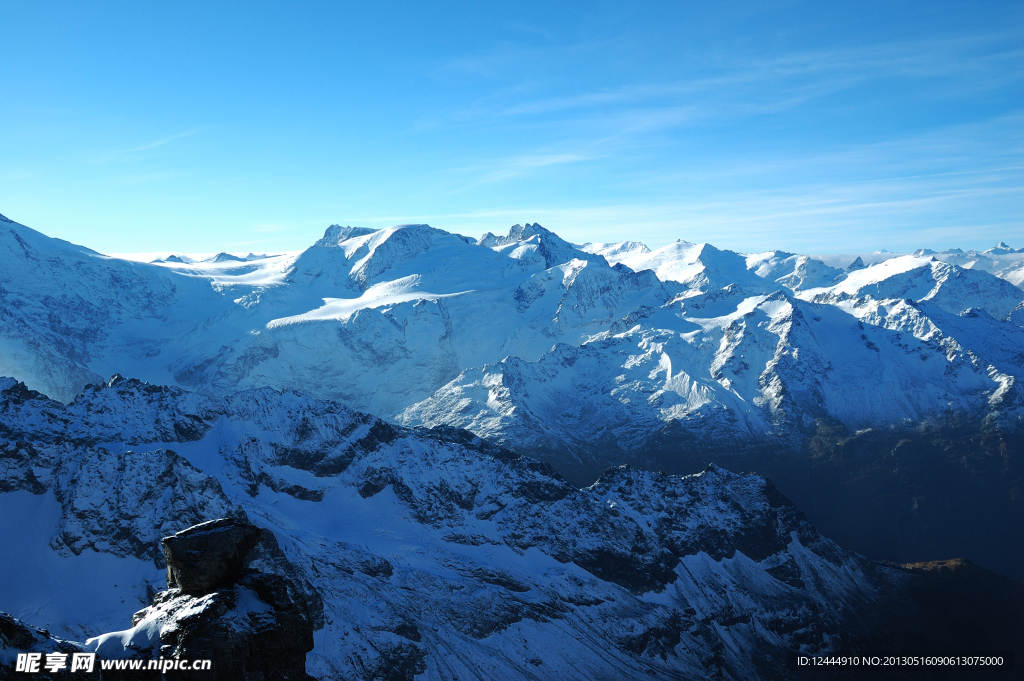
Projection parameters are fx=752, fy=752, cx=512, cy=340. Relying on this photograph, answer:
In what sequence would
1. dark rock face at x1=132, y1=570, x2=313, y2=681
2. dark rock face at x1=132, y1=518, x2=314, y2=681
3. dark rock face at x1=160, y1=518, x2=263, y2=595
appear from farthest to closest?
1. dark rock face at x1=160, y1=518, x2=263, y2=595
2. dark rock face at x1=132, y1=518, x2=314, y2=681
3. dark rock face at x1=132, y1=570, x2=313, y2=681

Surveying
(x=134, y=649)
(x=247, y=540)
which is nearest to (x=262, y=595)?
(x=247, y=540)

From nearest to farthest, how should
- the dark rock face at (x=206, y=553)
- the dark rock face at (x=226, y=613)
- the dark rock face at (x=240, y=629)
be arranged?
the dark rock face at (x=240, y=629) → the dark rock face at (x=226, y=613) → the dark rock face at (x=206, y=553)

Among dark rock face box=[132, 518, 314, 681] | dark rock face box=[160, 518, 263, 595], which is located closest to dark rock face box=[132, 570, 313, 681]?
dark rock face box=[132, 518, 314, 681]

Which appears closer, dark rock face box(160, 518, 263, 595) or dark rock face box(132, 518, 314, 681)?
dark rock face box(132, 518, 314, 681)

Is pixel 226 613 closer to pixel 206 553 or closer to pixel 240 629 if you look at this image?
pixel 240 629

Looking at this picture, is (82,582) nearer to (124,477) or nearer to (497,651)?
(124,477)

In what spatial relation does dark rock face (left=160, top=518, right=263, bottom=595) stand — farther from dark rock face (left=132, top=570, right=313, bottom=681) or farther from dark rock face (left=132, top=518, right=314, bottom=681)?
dark rock face (left=132, top=570, right=313, bottom=681)

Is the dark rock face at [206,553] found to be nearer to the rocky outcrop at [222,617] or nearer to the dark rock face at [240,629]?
the rocky outcrop at [222,617]

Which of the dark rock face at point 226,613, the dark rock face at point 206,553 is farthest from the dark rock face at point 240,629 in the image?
A: the dark rock face at point 206,553

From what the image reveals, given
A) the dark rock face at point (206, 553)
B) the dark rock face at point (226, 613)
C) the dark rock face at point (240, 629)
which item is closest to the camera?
the dark rock face at point (240, 629)
